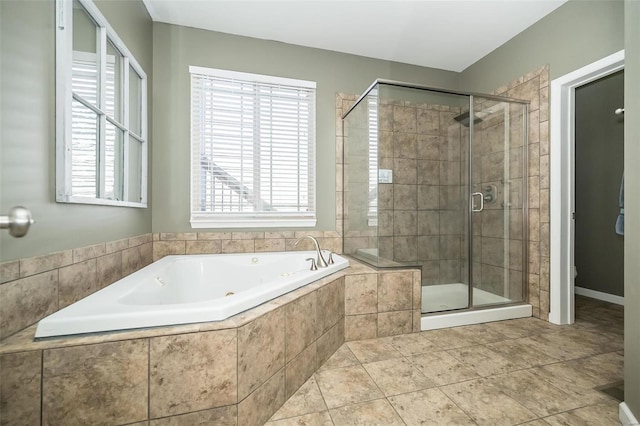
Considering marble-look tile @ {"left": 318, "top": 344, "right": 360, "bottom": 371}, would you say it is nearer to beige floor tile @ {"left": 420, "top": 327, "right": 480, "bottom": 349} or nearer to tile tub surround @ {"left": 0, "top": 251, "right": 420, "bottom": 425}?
tile tub surround @ {"left": 0, "top": 251, "right": 420, "bottom": 425}

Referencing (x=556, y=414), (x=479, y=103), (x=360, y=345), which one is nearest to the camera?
(x=556, y=414)

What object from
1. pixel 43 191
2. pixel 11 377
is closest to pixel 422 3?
pixel 43 191

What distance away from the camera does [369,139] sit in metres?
2.54

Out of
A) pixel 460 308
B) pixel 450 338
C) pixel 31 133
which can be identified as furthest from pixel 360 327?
pixel 31 133

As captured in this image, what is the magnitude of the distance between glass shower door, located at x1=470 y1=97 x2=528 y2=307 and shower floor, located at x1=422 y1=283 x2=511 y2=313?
27 mm

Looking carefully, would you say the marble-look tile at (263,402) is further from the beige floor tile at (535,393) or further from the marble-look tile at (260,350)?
the beige floor tile at (535,393)

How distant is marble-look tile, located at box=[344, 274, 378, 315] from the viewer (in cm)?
199

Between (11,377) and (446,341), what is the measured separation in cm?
220

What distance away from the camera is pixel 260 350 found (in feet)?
3.92

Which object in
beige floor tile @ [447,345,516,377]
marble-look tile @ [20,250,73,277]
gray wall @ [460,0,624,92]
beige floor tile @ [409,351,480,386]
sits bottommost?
beige floor tile @ [409,351,480,386]

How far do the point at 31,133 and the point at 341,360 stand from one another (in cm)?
186

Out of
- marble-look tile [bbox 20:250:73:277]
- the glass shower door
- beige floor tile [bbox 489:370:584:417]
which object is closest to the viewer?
marble-look tile [bbox 20:250:73:277]

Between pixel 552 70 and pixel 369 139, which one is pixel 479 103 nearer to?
pixel 552 70

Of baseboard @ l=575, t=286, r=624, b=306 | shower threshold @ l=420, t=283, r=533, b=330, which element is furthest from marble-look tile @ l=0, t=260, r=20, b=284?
baseboard @ l=575, t=286, r=624, b=306
